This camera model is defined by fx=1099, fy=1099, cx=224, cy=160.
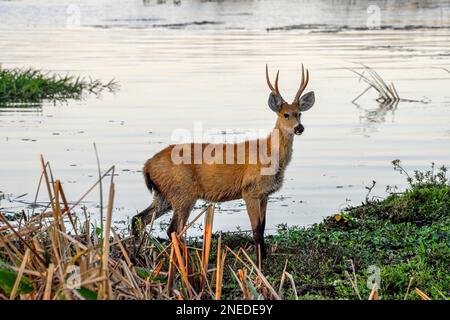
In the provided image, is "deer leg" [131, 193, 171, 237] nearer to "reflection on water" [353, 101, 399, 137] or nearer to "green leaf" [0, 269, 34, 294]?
"green leaf" [0, 269, 34, 294]

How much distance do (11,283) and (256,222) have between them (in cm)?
486

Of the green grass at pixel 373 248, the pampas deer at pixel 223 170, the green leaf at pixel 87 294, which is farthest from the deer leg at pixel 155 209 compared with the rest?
the green leaf at pixel 87 294

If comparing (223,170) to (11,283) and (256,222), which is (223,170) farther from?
(11,283)

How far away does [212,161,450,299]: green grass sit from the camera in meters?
7.79

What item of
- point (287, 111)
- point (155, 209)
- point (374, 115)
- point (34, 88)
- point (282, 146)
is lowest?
point (374, 115)

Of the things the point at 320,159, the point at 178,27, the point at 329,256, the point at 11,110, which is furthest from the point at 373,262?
the point at 178,27

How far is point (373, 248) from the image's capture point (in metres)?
9.15

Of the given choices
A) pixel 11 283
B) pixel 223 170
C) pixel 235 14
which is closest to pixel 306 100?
pixel 223 170

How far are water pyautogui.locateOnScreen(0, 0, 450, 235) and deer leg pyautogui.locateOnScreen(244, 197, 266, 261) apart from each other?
115cm

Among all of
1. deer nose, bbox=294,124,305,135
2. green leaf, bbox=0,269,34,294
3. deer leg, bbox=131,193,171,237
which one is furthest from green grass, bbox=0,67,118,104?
green leaf, bbox=0,269,34,294

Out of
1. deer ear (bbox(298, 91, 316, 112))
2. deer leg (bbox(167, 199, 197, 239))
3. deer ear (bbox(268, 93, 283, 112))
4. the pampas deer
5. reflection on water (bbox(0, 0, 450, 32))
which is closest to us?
the pampas deer
